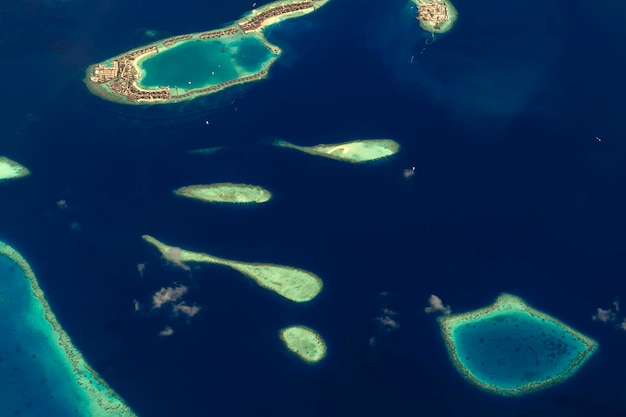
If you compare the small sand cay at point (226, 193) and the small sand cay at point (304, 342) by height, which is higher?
the small sand cay at point (226, 193)

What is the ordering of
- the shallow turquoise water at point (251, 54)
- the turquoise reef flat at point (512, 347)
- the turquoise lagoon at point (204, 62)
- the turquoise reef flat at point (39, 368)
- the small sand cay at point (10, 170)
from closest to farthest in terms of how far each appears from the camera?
1. the turquoise reef flat at point (39, 368)
2. the turquoise reef flat at point (512, 347)
3. the small sand cay at point (10, 170)
4. the turquoise lagoon at point (204, 62)
5. the shallow turquoise water at point (251, 54)

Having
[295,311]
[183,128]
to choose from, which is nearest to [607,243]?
[295,311]

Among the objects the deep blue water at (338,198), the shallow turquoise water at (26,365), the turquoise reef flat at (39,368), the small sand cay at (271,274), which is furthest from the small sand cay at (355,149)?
the shallow turquoise water at (26,365)

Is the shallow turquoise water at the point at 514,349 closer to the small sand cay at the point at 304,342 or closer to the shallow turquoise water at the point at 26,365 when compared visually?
the small sand cay at the point at 304,342

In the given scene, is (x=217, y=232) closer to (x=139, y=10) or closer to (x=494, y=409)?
(x=494, y=409)

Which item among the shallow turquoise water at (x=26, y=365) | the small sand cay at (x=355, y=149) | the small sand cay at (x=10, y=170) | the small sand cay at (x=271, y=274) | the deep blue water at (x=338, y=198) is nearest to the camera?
the shallow turquoise water at (x=26, y=365)

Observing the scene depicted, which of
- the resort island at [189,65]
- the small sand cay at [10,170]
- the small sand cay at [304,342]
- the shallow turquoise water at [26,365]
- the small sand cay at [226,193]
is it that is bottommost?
the shallow turquoise water at [26,365]

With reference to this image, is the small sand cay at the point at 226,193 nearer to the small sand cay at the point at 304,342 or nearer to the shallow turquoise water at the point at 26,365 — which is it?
the small sand cay at the point at 304,342

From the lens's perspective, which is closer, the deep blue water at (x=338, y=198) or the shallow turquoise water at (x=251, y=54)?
the deep blue water at (x=338, y=198)

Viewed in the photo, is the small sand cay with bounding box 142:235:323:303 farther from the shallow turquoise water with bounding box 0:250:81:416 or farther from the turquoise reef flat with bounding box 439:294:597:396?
the shallow turquoise water with bounding box 0:250:81:416
